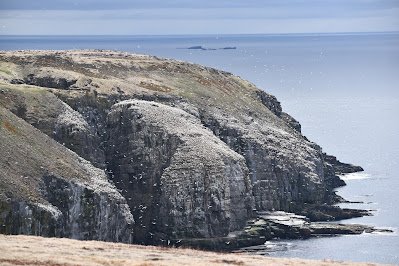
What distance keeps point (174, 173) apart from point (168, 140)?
6238 millimetres

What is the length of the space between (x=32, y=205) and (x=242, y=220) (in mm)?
30158

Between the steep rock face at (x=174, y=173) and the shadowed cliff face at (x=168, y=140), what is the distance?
0.43ft

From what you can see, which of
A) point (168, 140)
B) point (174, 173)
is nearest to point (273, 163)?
point (168, 140)

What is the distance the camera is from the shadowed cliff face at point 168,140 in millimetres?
107188

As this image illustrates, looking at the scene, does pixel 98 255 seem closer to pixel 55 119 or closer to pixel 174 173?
pixel 174 173

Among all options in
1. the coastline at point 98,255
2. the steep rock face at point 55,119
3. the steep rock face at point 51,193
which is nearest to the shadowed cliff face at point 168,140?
the steep rock face at point 55,119

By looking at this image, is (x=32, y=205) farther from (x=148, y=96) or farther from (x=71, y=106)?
(x=148, y=96)

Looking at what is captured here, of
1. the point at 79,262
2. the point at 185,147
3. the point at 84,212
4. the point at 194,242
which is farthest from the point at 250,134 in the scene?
the point at 79,262

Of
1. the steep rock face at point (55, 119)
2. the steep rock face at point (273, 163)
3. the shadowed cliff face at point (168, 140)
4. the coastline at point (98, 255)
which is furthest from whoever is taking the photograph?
the steep rock face at point (273, 163)

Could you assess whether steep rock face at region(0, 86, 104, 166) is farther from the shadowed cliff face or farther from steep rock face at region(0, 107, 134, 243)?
steep rock face at region(0, 107, 134, 243)

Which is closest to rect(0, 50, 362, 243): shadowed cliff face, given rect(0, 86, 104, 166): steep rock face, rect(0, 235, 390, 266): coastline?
rect(0, 86, 104, 166): steep rock face

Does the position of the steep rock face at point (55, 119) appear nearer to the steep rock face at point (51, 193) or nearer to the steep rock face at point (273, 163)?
the steep rock face at point (51, 193)

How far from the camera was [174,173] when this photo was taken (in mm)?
109438

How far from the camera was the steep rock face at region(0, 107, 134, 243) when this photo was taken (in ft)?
291
